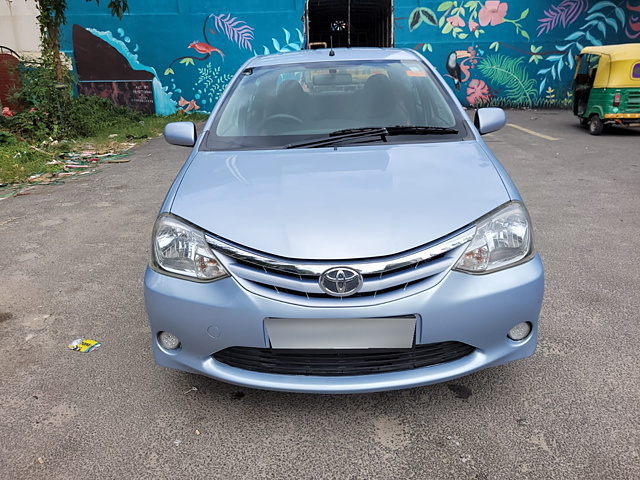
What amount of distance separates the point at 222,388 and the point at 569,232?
11.6 ft

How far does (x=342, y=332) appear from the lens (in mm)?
1915

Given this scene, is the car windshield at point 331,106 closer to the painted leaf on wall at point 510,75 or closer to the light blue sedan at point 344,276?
the light blue sedan at point 344,276

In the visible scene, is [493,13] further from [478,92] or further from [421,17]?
[478,92]

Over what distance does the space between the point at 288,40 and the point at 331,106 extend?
473 inches

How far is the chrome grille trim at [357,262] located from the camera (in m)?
1.89

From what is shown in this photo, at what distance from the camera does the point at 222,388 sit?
244 centimetres

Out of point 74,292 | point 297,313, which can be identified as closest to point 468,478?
point 297,313

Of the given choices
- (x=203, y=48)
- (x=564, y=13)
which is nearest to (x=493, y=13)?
(x=564, y=13)

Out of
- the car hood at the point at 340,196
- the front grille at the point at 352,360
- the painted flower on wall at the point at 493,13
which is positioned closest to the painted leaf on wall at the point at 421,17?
the painted flower on wall at the point at 493,13

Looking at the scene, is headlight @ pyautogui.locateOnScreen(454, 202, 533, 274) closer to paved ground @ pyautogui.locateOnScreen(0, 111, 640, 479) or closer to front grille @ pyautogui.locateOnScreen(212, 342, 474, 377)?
front grille @ pyautogui.locateOnScreen(212, 342, 474, 377)

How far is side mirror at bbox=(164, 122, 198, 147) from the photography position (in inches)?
127

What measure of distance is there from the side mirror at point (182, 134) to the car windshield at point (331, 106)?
0.77 ft

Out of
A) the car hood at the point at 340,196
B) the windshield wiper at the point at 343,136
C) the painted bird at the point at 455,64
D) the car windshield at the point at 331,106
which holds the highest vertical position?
the painted bird at the point at 455,64

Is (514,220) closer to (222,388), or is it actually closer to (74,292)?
(222,388)
